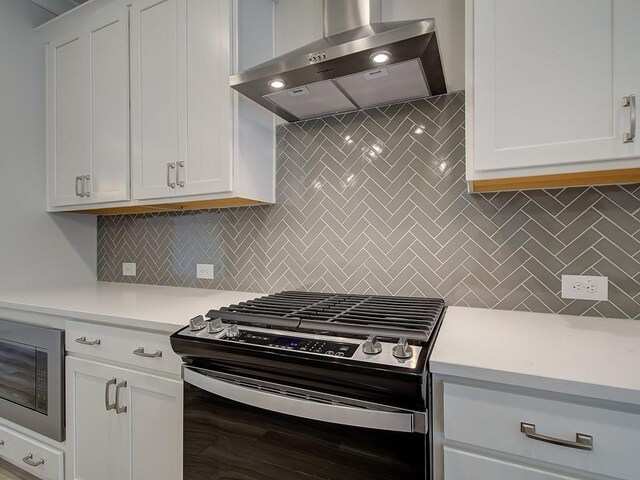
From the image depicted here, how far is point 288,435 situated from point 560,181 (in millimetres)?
1249

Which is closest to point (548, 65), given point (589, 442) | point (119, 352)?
point (589, 442)

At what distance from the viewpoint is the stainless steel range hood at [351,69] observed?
1105 millimetres

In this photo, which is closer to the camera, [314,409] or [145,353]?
[314,409]

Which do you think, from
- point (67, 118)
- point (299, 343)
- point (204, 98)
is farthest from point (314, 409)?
point (67, 118)

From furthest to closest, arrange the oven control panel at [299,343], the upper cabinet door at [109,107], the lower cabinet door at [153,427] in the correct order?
the upper cabinet door at [109,107] → the lower cabinet door at [153,427] → the oven control panel at [299,343]

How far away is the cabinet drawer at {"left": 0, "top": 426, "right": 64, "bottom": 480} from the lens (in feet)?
5.09

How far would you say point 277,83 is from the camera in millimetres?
1334

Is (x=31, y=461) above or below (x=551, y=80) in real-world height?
below

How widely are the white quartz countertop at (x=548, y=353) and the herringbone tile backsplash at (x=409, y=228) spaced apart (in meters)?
0.21

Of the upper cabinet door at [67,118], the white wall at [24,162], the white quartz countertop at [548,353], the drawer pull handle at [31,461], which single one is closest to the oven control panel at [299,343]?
the white quartz countertop at [548,353]

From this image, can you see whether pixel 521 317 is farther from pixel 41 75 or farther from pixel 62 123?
pixel 41 75

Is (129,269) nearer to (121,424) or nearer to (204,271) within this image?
(204,271)

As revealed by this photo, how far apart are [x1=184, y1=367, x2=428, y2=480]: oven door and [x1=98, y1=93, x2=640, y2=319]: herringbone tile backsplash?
787 millimetres

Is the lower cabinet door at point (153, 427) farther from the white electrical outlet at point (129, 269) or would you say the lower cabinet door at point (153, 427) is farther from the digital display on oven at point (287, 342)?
the white electrical outlet at point (129, 269)
